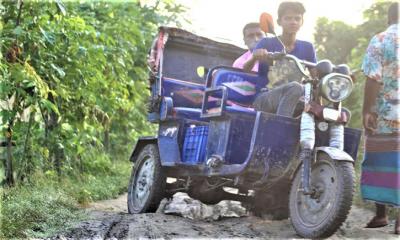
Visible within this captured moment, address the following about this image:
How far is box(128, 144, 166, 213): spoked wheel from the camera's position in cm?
550

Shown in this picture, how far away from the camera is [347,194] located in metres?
3.55

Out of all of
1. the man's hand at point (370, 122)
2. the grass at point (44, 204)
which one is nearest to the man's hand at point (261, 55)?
the man's hand at point (370, 122)

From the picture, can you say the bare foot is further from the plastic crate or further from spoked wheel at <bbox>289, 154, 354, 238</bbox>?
the plastic crate

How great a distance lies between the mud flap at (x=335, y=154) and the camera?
144 inches

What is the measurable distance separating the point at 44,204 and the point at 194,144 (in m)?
1.49

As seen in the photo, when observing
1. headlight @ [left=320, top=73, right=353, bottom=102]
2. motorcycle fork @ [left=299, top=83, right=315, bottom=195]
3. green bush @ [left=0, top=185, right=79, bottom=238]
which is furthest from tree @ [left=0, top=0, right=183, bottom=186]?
headlight @ [left=320, top=73, right=353, bottom=102]

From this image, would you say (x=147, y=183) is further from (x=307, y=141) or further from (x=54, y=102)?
(x=307, y=141)

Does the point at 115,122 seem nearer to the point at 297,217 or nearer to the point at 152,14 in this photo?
the point at 152,14

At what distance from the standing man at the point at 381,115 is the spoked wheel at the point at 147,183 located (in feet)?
6.71

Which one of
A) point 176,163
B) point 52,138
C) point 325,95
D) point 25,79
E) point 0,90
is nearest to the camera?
point 325,95

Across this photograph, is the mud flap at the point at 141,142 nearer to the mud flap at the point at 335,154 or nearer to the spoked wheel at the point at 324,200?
the spoked wheel at the point at 324,200

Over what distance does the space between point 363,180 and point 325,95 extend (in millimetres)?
1088

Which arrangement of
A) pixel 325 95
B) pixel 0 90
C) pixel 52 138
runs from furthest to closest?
1. pixel 52 138
2. pixel 0 90
3. pixel 325 95

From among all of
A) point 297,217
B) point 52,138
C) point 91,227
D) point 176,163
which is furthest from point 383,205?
point 52,138
